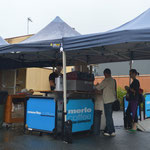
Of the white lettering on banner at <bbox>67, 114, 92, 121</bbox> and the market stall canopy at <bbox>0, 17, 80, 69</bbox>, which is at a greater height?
the market stall canopy at <bbox>0, 17, 80, 69</bbox>

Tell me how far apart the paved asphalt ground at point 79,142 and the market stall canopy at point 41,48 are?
229cm

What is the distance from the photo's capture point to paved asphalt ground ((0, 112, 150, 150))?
195 inches

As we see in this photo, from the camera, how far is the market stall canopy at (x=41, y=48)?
577 cm

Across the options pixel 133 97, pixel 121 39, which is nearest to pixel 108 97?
pixel 133 97

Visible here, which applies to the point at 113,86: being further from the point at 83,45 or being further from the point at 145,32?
the point at 145,32

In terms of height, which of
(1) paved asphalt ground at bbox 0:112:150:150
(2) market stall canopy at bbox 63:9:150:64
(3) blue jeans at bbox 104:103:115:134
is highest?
(2) market stall canopy at bbox 63:9:150:64

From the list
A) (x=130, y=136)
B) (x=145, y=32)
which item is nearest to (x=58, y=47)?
(x=145, y=32)

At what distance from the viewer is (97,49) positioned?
6.82 metres

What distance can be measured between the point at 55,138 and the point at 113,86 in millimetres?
2115

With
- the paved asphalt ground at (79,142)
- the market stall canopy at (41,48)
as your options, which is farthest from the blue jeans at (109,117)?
the market stall canopy at (41,48)

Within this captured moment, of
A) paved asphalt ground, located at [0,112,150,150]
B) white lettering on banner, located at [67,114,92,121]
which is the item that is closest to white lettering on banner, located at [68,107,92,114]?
white lettering on banner, located at [67,114,92,121]

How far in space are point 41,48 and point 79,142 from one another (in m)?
2.55

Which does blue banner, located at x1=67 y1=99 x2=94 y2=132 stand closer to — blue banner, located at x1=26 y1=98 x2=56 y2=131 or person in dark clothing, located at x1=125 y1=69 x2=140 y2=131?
blue banner, located at x1=26 y1=98 x2=56 y2=131

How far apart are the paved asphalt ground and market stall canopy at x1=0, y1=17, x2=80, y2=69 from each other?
2.29m
